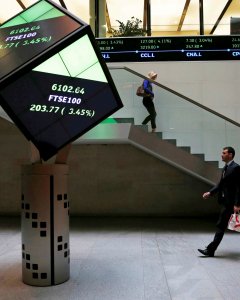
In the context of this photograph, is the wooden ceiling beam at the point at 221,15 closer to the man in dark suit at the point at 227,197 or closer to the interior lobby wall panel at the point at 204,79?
the interior lobby wall panel at the point at 204,79

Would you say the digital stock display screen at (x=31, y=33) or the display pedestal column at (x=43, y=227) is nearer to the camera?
the digital stock display screen at (x=31, y=33)

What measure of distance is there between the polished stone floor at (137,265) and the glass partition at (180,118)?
87.6 inches

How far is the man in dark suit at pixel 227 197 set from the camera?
6613 mm

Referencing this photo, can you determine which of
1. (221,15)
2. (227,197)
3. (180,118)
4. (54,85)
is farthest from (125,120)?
(221,15)

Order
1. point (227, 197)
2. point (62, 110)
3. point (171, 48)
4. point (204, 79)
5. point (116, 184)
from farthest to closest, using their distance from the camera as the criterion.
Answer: point (204, 79) → point (171, 48) → point (116, 184) → point (227, 197) → point (62, 110)

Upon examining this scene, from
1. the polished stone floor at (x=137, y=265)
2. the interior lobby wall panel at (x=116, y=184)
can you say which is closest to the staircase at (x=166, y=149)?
the polished stone floor at (x=137, y=265)

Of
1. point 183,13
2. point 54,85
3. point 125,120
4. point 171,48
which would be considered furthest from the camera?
point 183,13

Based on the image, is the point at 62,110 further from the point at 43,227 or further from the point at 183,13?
the point at 183,13

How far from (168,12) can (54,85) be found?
1143 centimetres

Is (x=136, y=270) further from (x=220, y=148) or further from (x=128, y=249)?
(x=220, y=148)

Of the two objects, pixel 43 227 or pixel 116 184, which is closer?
pixel 43 227

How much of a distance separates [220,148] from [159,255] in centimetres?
378

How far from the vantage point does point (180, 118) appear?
973cm

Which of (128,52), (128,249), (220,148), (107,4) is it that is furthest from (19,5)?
(128,249)
